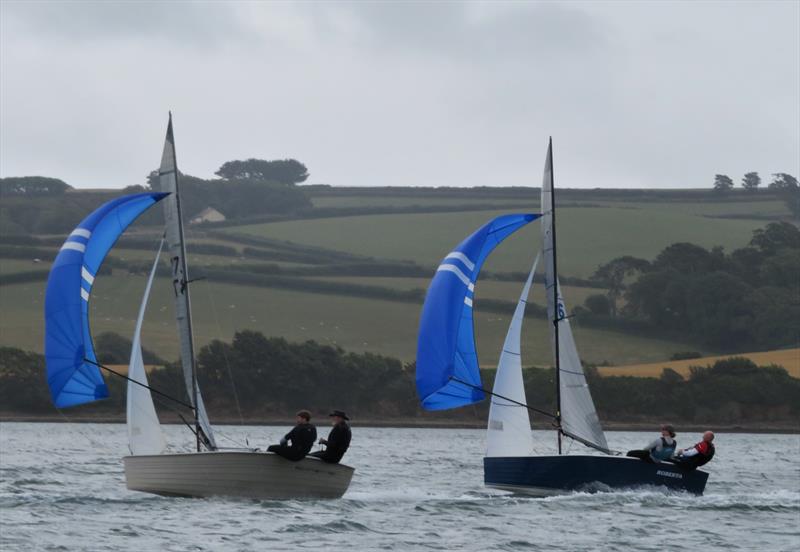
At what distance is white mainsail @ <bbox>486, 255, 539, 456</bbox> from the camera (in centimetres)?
3384

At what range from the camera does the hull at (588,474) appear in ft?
107

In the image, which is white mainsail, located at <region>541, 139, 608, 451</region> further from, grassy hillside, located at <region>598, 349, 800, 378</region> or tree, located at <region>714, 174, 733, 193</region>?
tree, located at <region>714, 174, 733, 193</region>

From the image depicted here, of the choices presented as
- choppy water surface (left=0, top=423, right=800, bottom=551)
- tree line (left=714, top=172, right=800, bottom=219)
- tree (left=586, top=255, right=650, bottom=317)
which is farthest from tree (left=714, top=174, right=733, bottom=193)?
choppy water surface (left=0, top=423, right=800, bottom=551)

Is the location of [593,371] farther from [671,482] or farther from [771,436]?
[671,482]

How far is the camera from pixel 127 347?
292 ft

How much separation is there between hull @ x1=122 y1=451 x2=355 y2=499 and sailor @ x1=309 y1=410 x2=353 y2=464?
154mm

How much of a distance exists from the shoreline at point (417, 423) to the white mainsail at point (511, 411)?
47.0 metres

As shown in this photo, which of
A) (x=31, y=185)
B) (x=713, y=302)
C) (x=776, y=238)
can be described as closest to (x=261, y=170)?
(x=31, y=185)

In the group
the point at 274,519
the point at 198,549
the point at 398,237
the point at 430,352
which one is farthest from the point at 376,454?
the point at 398,237

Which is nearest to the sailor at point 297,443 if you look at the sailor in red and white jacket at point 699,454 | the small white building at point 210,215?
the sailor in red and white jacket at point 699,454

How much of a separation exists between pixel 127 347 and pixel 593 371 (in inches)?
899

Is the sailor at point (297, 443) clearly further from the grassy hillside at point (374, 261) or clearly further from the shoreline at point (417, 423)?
the grassy hillside at point (374, 261)

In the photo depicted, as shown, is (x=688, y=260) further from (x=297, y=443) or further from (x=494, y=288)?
(x=297, y=443)

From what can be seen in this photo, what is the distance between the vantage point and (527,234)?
12950 cm
